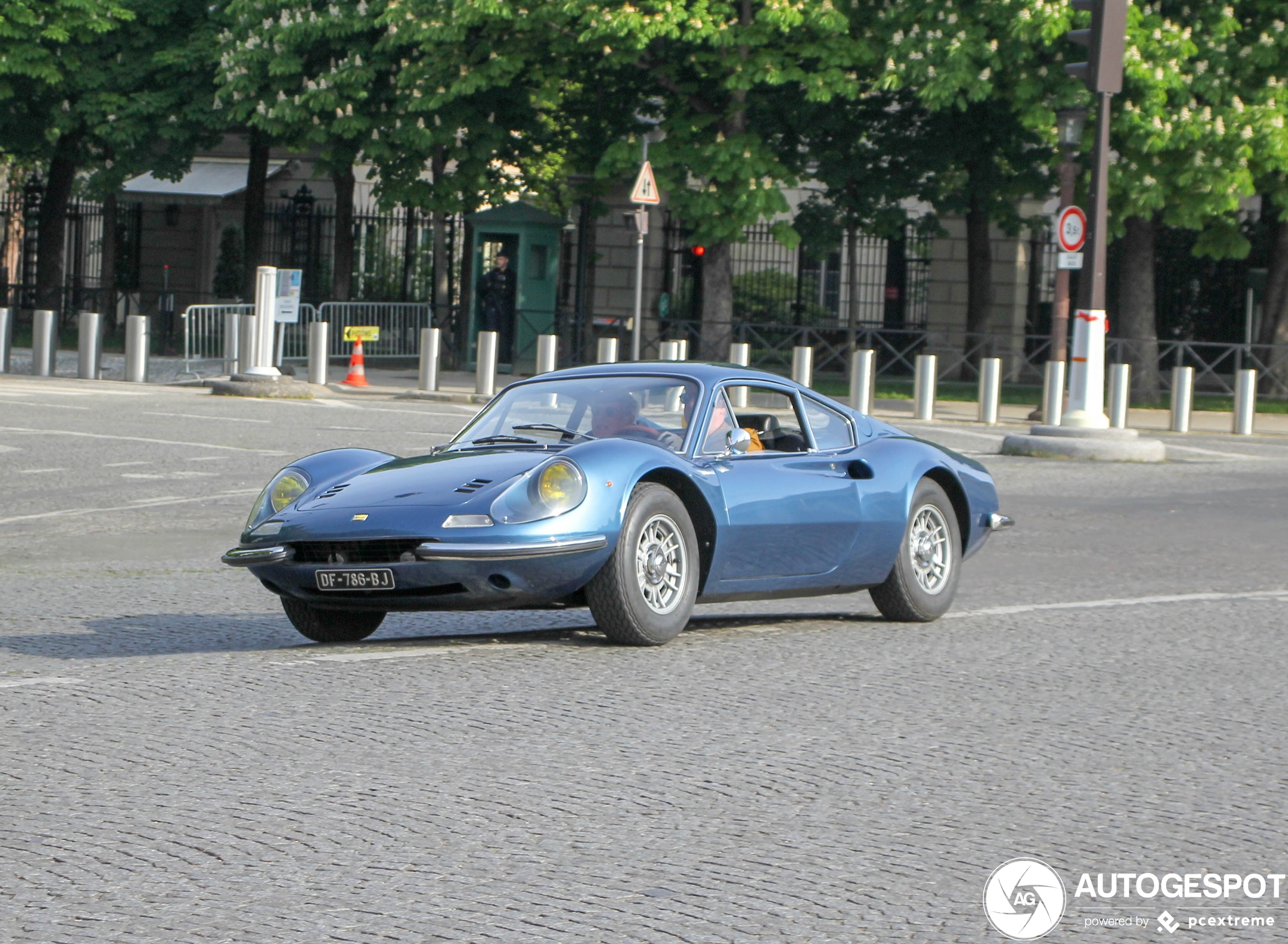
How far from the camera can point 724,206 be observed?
2984 centimetres

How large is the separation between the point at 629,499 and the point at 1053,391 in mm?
17738

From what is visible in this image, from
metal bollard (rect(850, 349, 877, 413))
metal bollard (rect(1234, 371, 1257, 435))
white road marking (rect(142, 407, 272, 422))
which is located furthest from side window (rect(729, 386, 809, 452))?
metal bollard (rect(1234, 371, 1257, 435))

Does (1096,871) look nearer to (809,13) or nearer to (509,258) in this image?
(809,13)

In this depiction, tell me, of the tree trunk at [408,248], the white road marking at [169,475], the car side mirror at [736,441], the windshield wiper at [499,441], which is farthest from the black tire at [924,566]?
the tree trunk at [408,248]

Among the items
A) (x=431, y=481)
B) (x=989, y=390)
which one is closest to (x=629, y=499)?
(x=431, y=481)

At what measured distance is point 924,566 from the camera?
29.9 ft

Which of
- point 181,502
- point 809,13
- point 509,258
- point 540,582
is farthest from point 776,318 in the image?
point 540,582

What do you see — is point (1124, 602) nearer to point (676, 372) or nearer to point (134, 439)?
point (676, 372)

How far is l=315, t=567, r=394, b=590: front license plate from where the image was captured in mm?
7391

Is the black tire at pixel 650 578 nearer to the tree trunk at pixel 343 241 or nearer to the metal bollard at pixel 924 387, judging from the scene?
the metal bollard at pixel 924 387

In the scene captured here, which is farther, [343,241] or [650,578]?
[343,241]

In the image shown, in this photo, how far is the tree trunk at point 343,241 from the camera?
36688mm

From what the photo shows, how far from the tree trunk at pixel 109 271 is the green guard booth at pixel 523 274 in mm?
13287

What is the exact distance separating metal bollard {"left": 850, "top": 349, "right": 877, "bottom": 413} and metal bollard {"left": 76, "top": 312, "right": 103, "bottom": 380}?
11682 millimetres
